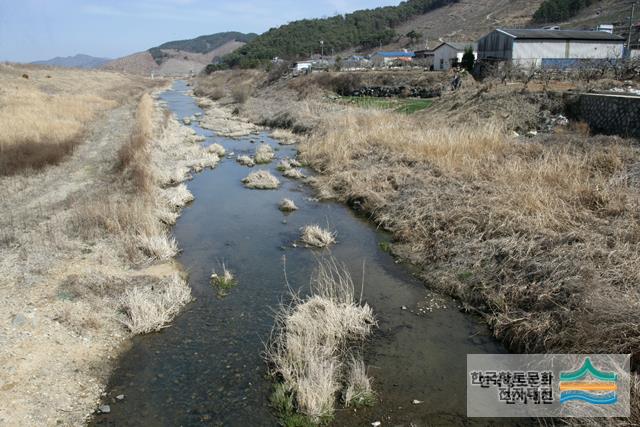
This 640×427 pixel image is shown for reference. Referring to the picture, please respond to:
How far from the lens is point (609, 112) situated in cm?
1841

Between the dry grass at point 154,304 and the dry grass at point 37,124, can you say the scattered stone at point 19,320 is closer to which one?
the dry grass at point 154,304

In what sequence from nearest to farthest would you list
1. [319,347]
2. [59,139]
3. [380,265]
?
[319,347]
[380,265]
[59,139]

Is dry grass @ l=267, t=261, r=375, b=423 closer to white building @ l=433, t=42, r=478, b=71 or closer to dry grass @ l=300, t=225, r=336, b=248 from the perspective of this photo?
dry grass @ l=300, t=225, r=336, b=248

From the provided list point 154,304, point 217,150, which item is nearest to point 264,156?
point 217,150

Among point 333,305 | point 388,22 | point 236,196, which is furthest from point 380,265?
point 388,22

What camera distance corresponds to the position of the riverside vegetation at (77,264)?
23.5ft

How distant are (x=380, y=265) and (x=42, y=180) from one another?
15421 mm

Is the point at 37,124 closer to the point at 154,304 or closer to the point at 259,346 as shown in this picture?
the point at 154,304

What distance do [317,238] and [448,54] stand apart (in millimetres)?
56349

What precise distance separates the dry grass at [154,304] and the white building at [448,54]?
2091 inches

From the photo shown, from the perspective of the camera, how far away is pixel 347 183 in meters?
18.5

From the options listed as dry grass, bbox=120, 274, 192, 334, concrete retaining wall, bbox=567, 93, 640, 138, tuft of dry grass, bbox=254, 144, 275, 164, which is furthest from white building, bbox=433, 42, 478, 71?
dry grass, bbox=120, 274, 192, 334

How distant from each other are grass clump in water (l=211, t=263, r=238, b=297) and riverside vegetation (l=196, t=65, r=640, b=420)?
15.0 feet

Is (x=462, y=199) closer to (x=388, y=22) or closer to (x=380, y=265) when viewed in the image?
(x=380, y=265)
